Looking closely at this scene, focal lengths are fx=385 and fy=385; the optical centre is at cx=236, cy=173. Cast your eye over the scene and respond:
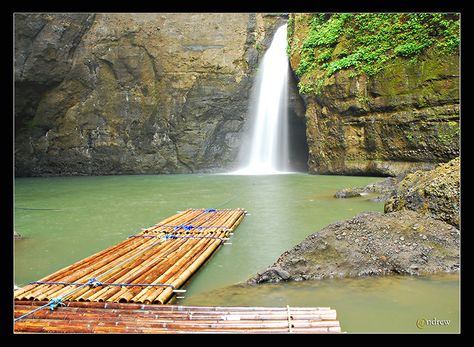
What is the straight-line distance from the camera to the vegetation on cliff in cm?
1798

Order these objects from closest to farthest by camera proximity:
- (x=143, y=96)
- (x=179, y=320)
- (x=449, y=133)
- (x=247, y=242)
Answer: (x=179, y=320)
(x=247, y=242)
(x=449, y=133)
(x=143, y=96)

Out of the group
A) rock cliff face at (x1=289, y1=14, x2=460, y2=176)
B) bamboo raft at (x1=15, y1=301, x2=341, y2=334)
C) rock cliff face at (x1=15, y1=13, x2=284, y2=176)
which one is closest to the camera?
bamboo raft at (x1=15, y1=301, x2=341, y2=334)

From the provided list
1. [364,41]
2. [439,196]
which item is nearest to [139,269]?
[439,196]

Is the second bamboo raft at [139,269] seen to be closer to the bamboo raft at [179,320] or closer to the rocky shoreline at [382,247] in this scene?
the bamboo raft at [179,320]

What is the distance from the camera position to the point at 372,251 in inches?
218

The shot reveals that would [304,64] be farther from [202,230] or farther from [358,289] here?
[358,289]

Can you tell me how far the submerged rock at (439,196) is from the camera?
22.0 ft

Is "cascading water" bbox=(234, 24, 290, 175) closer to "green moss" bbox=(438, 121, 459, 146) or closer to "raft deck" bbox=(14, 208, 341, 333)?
"green moss" bbox=(438, 121, 459, 146)

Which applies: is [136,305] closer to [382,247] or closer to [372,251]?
[372,251]

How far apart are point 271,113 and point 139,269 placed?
22.0 metres

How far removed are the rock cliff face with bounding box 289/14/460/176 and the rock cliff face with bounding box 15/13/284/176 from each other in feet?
19.2

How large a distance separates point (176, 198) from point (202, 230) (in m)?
6.16

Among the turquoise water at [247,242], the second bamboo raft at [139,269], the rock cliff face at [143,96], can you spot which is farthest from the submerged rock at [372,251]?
the rock cliff face at [143,96]

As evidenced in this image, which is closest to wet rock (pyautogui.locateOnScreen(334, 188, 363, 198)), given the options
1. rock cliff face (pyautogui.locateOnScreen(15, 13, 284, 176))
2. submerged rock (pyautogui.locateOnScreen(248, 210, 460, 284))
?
submerged rock (pyautogui.locateOnScreen(248, 210, 460, 284))
